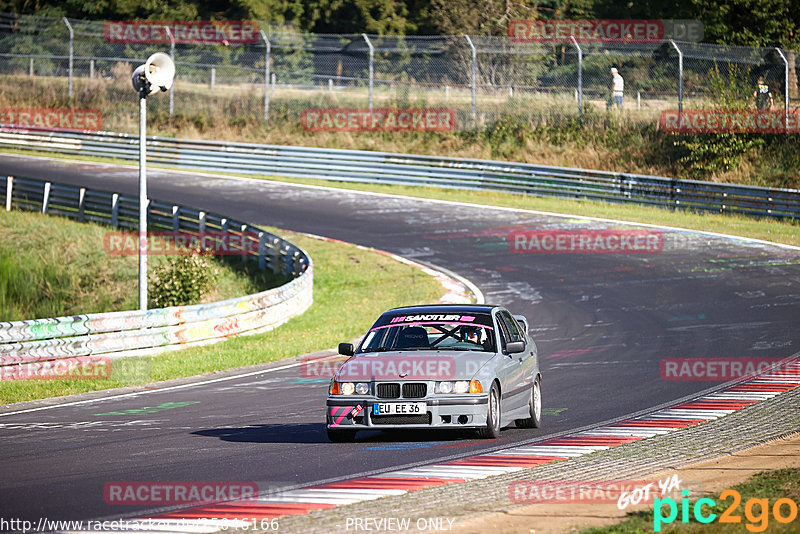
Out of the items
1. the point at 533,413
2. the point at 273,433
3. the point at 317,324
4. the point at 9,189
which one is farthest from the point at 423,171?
the point at 273,433

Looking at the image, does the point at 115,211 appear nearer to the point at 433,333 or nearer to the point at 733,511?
the point at 433,333

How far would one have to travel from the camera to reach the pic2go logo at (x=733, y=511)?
22.7ft

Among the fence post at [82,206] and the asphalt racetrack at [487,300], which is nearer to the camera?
the asphalt racetrack at [487,300]

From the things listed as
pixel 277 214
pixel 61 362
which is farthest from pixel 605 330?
pixel 277 214

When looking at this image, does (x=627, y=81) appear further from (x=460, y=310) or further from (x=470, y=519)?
(x=470, y=519)

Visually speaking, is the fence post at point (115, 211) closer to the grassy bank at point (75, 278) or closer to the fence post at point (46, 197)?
the grassy bank at point (75, 278)

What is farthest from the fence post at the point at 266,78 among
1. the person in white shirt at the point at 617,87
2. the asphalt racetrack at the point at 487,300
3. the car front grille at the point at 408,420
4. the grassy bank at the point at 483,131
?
A: the car front grille at the point at 408,420

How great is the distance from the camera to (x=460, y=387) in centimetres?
1008

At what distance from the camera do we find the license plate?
10.0 meters

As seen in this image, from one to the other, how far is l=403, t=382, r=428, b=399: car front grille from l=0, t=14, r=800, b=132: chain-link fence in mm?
24049

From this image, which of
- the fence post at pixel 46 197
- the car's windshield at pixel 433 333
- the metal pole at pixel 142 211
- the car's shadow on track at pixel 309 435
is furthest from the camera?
the fence post at pixel 46 197

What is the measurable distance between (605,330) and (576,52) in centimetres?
1983

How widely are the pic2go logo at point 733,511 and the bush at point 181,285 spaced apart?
17.0m

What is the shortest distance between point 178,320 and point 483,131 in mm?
25510
